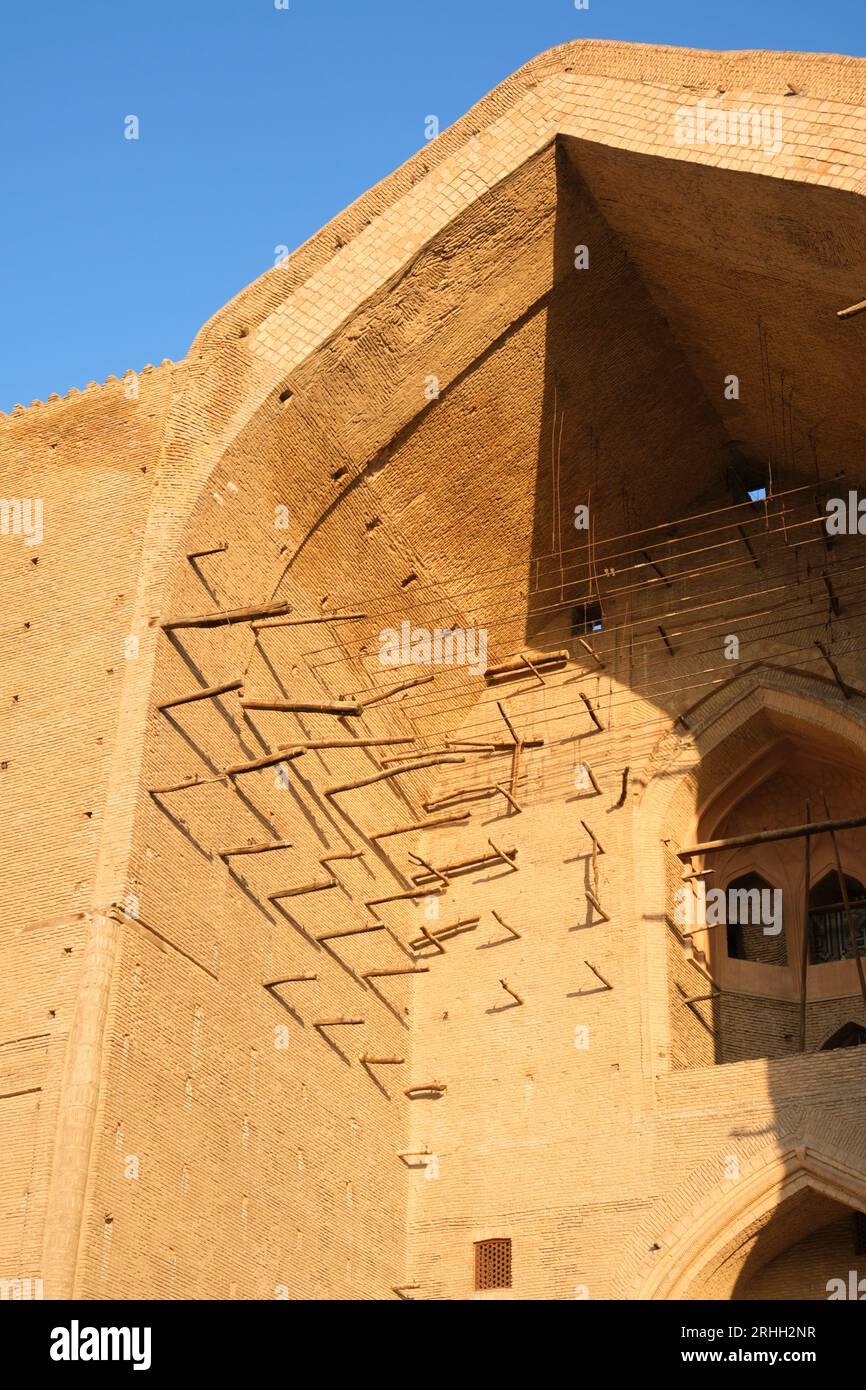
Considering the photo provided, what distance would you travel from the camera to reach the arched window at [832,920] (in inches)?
539

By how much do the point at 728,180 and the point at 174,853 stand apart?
576 centimetres

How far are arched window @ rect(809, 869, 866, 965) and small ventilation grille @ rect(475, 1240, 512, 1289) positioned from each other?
3.38 metres

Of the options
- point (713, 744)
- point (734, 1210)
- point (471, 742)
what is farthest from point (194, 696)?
point (734, 1210)

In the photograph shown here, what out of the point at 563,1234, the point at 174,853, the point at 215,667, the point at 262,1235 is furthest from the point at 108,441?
the point at 563,1234

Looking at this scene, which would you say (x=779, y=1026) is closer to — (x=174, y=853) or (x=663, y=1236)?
(x=663, y=1236)

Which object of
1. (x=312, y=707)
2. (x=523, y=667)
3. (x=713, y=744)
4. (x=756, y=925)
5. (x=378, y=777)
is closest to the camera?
(x=312, y=707)

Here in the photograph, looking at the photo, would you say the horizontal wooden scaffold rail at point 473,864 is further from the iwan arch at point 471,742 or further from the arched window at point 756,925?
the arched window at point 756,925

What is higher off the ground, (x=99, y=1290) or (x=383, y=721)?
(x=383, y=721)

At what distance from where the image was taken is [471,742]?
1444cm

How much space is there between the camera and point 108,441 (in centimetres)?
1234

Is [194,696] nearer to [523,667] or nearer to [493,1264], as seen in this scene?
[523,667]

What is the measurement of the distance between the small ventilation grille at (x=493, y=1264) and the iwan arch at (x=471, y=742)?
9cm

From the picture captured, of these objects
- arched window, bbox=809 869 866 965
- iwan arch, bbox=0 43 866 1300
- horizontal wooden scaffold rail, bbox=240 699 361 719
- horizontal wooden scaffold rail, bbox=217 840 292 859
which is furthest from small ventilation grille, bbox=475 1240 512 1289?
horizontal wooden scaffold rail, bbox=240 699 361 719

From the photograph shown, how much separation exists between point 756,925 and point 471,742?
2709mm
